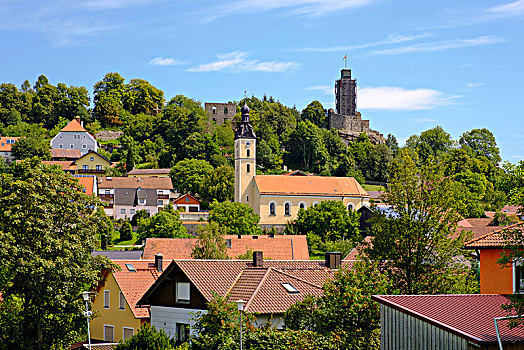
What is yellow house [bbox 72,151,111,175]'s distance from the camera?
119 meters

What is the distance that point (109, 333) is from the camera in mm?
33906

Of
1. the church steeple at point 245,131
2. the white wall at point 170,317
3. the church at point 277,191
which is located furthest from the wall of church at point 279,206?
the white wall at point 170,317

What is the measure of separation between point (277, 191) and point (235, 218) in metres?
12.8

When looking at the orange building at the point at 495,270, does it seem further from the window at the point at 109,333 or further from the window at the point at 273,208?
the window at the point at 273,208

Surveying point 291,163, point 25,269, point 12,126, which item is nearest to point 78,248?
point 25,269

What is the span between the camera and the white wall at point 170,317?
27.0 meters

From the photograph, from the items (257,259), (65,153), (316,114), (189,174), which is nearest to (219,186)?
(189,174)

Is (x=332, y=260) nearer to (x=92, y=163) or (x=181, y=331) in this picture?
(x=181, y=331)

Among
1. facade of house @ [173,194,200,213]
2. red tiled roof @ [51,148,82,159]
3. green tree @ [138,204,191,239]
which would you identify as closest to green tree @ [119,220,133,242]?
green tree @ [138,204,191,239]

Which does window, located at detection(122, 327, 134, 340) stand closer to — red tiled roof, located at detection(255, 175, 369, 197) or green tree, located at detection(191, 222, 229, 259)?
green tree, located at detection(191, 222, 229, 259)

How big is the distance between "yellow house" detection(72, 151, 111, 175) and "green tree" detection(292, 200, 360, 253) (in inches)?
1584

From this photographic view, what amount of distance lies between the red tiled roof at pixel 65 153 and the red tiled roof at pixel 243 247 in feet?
219

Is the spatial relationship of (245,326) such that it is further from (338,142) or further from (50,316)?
(338,142)

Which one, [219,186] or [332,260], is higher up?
[219,186]
